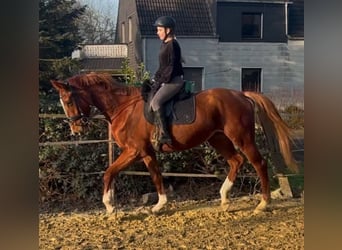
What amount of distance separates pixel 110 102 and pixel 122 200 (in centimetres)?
86

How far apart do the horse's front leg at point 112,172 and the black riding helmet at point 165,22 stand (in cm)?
98

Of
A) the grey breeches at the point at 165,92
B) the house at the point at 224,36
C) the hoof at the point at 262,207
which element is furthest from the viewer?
the hoof at the point at 262,207

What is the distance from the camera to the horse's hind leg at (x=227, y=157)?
3932mm

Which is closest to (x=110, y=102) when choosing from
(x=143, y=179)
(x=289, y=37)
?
(x=143, y=179)

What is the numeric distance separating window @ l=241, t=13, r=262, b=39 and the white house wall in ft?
0.20

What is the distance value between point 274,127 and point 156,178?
95 cm

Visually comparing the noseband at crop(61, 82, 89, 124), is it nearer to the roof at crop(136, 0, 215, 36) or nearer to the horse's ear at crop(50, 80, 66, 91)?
the horse's ear at crop(50, 80, 66, 91)

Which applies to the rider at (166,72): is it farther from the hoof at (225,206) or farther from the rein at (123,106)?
the hoof at (225,206)

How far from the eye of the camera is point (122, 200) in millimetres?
4281

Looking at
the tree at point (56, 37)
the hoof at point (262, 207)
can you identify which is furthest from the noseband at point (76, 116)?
the hoof at point (262, 207)

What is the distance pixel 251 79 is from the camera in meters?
3.69

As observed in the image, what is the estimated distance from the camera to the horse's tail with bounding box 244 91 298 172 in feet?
12.3

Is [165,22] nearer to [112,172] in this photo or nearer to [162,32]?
[162,32]
